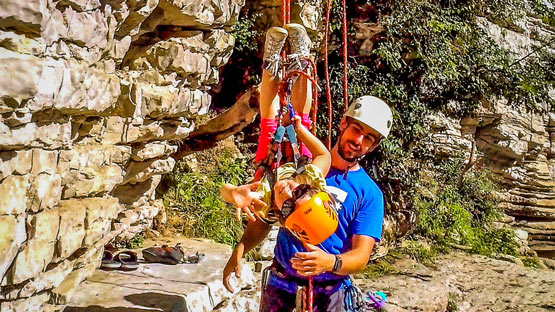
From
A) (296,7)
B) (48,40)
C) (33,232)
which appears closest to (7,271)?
(33,232)

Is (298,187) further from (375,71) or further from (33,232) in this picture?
(375,71)

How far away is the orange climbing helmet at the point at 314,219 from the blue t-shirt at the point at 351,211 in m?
0.36

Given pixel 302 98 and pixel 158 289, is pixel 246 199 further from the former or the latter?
pixel 158 289

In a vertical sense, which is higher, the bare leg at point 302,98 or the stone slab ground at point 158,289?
the bare leg at point 302,98

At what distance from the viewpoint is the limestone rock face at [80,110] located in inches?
71.6

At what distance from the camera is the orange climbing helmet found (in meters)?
1.95

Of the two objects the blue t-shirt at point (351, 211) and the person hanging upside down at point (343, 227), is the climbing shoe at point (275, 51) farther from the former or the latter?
the blue t-shirt at point (351, 211)

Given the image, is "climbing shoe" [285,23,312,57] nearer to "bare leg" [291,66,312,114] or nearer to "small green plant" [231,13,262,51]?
"bare leg" [291,66,312,114]

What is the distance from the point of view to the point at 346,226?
7.96 feet

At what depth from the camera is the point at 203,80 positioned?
4.03 m

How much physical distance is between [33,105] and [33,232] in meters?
0.63

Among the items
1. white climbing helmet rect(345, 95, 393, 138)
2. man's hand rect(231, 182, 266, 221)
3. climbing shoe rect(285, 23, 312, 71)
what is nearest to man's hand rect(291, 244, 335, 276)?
man's hand rect(231, 182, 266, 221)

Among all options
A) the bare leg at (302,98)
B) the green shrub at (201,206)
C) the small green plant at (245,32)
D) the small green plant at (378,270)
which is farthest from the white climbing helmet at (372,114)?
the small green plant at (378,270)

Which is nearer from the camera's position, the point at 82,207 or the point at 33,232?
the point at 33,232
